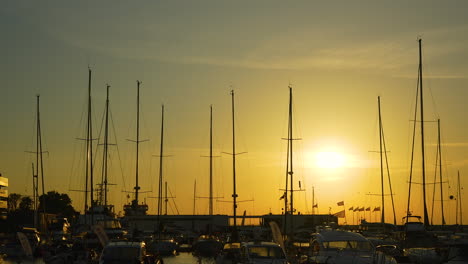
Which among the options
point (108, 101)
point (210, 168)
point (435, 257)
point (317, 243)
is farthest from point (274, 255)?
point (210, 168)

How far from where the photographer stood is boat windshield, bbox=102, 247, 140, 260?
36875 mm

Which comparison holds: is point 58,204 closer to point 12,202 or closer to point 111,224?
point 12,202

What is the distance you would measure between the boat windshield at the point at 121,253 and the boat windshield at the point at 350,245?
10.4 metres

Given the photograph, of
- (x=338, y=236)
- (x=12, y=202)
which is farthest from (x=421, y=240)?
(x=12, y=202)

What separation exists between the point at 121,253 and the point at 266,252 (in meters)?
8.00

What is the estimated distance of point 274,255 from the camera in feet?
128

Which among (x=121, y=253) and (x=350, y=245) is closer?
(x=121, y=253)

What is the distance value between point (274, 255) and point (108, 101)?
41880 mm

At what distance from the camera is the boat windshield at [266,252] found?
128ft

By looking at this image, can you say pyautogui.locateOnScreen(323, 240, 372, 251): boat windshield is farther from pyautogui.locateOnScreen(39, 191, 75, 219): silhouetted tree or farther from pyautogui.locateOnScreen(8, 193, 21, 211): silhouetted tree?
pyautogui.locateOnScreen(8, 193, 21, 211): silhouetted tree

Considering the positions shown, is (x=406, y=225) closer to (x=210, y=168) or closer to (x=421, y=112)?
(x=421, y=112)

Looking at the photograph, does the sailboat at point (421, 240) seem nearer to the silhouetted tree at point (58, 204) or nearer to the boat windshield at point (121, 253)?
the boat windshield at point (121, 253)

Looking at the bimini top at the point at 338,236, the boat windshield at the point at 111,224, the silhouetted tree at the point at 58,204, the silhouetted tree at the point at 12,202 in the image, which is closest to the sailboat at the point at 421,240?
the bimini top at the point at 338,236

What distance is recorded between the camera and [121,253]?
37.2 m
